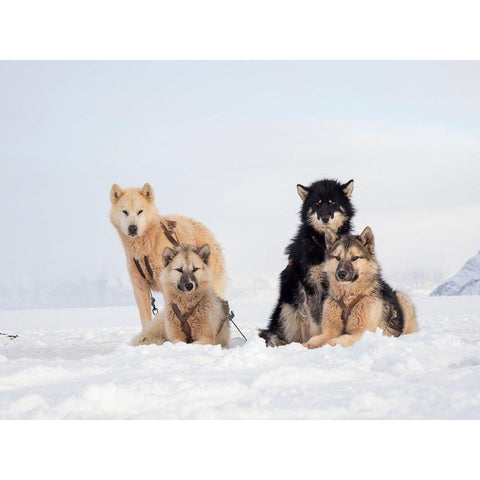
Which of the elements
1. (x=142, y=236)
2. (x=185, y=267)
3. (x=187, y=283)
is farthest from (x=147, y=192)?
(x=187, y=283)

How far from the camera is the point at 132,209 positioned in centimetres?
734

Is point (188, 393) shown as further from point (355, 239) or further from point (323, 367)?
point (355, 239)

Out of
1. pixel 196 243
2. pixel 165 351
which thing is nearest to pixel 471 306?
pixel 196 243

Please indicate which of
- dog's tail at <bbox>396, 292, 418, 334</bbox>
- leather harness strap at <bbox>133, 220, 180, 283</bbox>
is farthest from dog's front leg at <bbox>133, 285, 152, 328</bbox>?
dog's tail at <bbox>396, 292, 418, 334</bbox>

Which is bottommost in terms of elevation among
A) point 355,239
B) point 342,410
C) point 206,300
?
point 342,410

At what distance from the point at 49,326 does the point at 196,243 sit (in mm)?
4190

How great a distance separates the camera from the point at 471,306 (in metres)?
10.6

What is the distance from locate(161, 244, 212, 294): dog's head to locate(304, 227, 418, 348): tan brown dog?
49.1 inches

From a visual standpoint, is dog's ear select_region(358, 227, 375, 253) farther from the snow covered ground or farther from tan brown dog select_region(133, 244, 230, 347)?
tan brown dog select_region(133, 244, 230, 347)

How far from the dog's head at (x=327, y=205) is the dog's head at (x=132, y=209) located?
193cm

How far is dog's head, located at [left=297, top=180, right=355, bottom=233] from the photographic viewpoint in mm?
6367

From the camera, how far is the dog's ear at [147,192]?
292 inches

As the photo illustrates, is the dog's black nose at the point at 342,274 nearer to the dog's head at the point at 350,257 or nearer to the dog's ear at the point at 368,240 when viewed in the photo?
the dog's head at the point at 350,257

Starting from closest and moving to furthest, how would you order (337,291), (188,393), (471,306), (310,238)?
1. (188,393)
2. (337,291)
3. (310,238)
4. (471,306)
